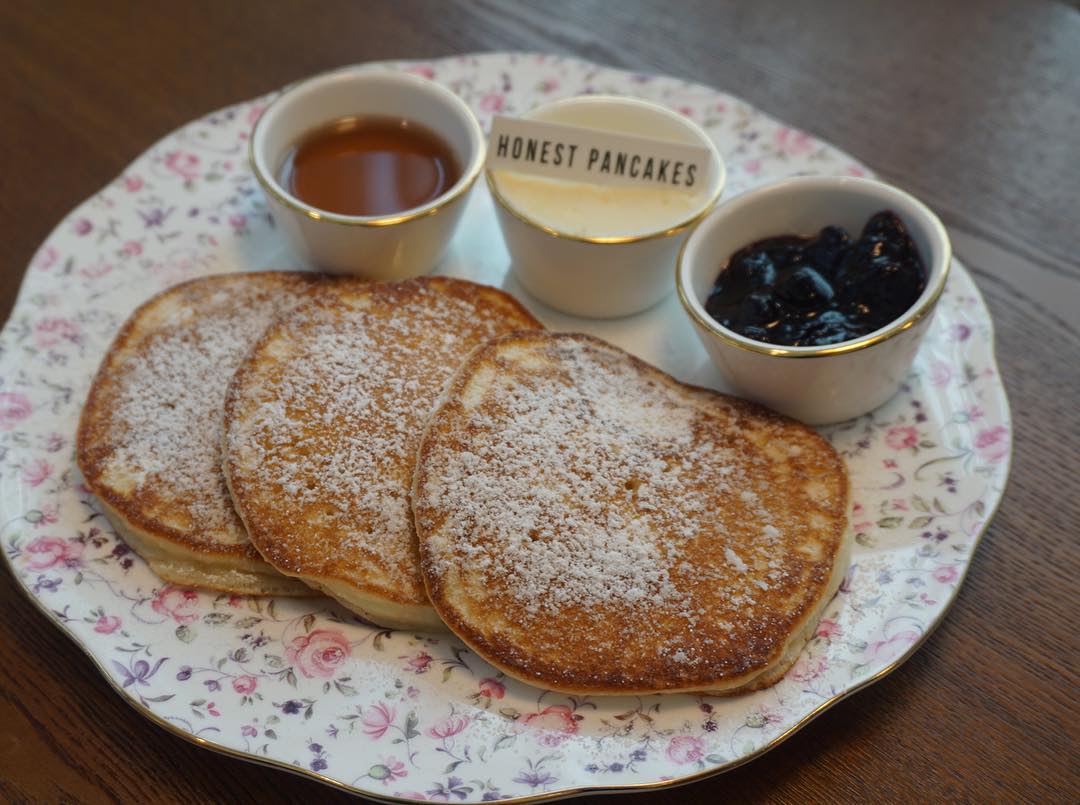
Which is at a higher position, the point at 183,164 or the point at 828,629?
the point at 183,164

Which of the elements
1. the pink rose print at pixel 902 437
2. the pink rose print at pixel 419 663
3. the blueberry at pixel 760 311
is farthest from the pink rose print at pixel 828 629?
the pink rose print at pixel 419 663

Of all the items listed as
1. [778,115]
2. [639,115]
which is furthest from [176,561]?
[778,115]

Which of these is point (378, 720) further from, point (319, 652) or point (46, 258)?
point (46, 258)

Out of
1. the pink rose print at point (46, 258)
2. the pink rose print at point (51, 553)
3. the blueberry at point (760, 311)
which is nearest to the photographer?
the pink rose print at point (51, 553)

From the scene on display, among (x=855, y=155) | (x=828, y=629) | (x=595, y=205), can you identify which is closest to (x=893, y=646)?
(x=828, y=629)

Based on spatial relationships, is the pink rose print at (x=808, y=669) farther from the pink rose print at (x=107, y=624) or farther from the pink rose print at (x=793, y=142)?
the pink rose print at (x=793, y=142)

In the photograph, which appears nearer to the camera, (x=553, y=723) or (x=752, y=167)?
(x=553, y=723)

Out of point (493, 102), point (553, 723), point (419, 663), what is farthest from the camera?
point (493, 102)
